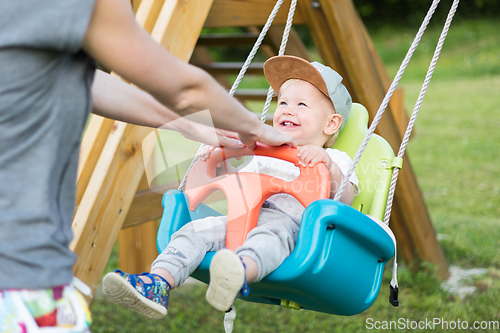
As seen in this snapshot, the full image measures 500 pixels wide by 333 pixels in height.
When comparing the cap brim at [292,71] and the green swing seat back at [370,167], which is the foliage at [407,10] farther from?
the cap brim at [292,71]

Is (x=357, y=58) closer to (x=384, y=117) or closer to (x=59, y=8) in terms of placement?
(x=384, y=117)

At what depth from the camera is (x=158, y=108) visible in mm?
1283

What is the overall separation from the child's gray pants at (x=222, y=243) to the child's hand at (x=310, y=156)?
22cm

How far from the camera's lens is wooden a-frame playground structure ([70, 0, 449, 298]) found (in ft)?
6.55

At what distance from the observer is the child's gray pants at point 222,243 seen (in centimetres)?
147

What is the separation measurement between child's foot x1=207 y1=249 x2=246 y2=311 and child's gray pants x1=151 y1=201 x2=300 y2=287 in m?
0.15

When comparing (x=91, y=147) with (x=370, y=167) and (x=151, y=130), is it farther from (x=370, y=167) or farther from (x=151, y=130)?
(x=370, y=167)

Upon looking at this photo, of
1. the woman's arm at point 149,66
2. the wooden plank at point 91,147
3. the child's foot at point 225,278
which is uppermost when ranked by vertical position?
the woman's arm at point 149,66

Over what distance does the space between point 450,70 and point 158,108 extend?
40.4 feet

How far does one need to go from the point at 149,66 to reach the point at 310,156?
2.78 feet

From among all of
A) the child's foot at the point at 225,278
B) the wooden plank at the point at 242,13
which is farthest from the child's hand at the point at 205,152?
the wooden plank at the point at 242,13

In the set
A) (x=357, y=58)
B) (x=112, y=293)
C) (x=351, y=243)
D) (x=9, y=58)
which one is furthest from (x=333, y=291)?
(x=357, y=58)

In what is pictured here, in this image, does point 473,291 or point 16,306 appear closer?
point 16,306

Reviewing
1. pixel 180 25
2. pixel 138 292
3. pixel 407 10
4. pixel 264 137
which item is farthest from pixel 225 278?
pixel 407 10
